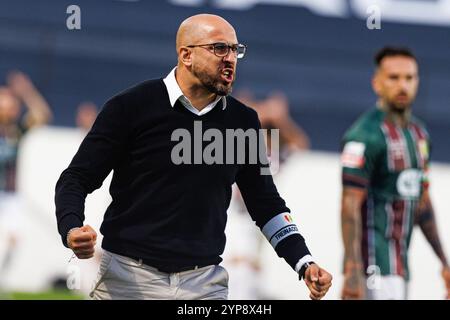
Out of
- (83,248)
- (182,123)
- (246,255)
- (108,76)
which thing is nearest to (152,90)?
(182,123)

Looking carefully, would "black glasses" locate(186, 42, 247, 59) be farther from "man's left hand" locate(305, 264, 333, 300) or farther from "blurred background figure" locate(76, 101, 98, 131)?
"blurred background figure" locate(76, 101, 98, 131)

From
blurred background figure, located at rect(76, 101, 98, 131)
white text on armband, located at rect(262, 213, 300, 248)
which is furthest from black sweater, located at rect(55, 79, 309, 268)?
blurred background figure, located at rect(76, 101, 98, 131)

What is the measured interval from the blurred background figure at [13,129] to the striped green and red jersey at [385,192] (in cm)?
646

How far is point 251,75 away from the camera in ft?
48.0

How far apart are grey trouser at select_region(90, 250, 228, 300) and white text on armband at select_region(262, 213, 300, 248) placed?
40cm

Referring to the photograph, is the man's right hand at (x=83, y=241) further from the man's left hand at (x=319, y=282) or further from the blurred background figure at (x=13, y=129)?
the blurred background figure at (x=13, y=129)

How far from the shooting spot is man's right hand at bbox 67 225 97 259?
202 inches

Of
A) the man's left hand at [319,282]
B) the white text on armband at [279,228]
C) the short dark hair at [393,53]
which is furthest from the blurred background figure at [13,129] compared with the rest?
the man's left hand at [319,282]

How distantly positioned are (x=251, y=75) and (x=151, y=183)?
8.98m

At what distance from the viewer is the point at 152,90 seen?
5852 millimetres

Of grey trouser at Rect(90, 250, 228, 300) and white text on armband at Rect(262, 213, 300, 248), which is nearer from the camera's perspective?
grey trouser at Rect(90, 250, 228, 300)

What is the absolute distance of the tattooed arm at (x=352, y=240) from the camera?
25.9ft

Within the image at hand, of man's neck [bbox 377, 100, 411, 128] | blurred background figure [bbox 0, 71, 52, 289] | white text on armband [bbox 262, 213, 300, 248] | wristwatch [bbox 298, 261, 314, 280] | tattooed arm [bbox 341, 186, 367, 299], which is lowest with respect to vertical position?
wristwatch [bbox 298, 261, 314, 280]

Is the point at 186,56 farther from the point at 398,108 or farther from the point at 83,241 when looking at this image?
the point at 398,108
